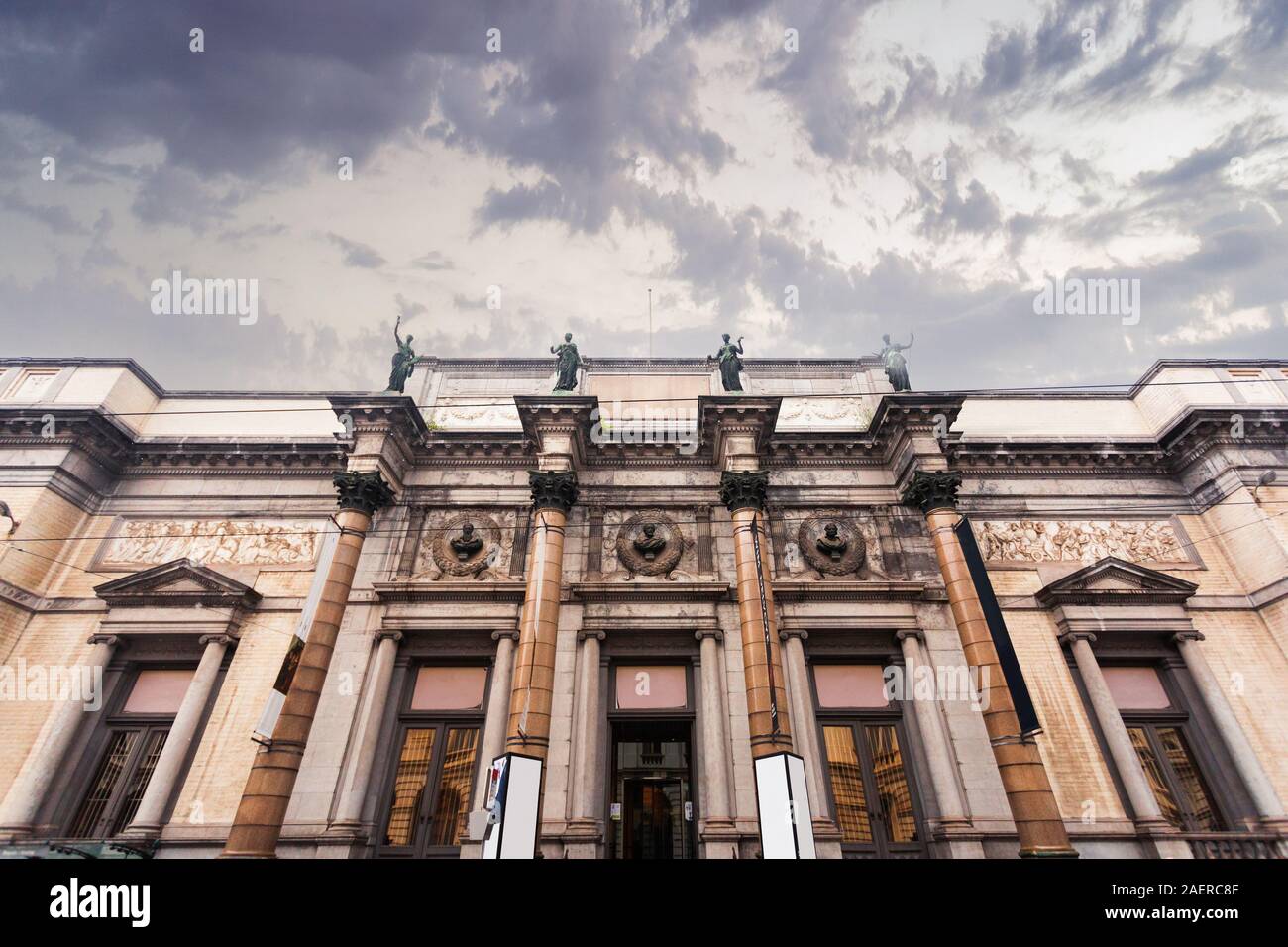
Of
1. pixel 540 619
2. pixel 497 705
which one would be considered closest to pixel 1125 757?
pixel 540 619

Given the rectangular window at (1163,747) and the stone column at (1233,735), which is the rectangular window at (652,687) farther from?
the stone column at (1233,735)

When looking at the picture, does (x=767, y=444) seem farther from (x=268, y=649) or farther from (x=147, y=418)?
(x=147, y=418)

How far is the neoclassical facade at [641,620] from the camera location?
11.2 meters

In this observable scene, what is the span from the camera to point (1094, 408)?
54.7 ft

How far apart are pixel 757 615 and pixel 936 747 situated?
179 inches

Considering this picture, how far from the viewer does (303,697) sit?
36.2 feet

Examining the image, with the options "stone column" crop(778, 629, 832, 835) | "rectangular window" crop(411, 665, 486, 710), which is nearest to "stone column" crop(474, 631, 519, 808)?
"rectangular window" crop(411, 665, 486, 710)

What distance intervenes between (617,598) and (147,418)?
14655 mm

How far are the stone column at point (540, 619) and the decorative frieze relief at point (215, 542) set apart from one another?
6.06 metres

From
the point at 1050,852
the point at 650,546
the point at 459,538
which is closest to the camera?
the point at 1050,852

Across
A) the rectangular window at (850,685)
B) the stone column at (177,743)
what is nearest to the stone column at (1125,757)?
the rectangular window at (850,685)

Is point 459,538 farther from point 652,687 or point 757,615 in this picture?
point 757,615
